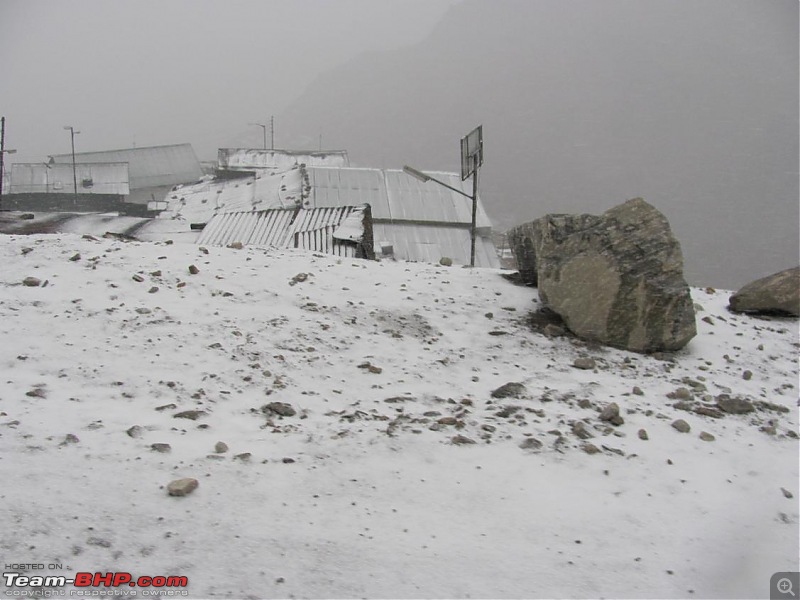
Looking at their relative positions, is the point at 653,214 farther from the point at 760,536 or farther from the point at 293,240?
the point at 293,240

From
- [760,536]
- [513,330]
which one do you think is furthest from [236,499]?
[513,330]

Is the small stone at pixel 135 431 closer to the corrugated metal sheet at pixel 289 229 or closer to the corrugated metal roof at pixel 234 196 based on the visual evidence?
the corrugated metal sheet at pixel 289 229

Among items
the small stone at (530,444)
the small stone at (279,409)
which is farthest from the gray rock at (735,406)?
the small stone at (279,409)

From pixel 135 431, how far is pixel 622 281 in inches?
185

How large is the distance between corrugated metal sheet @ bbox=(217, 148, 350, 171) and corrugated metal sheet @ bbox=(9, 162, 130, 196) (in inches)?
280

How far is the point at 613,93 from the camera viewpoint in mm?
88125

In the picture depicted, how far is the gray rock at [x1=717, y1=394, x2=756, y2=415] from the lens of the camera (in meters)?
4.57

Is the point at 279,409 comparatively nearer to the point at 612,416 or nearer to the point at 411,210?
the point at 612,416

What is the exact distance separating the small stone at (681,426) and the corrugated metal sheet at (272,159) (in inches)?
1243

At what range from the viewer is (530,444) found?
3.71 m

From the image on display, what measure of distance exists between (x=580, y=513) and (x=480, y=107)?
309 ft

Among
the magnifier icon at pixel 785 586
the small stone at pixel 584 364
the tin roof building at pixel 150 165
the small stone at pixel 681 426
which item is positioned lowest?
the magnifier icon at pixel 785 586

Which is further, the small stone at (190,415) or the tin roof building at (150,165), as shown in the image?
the tin roof building at (150,165)

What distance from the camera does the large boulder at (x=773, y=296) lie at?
22.8 feet
